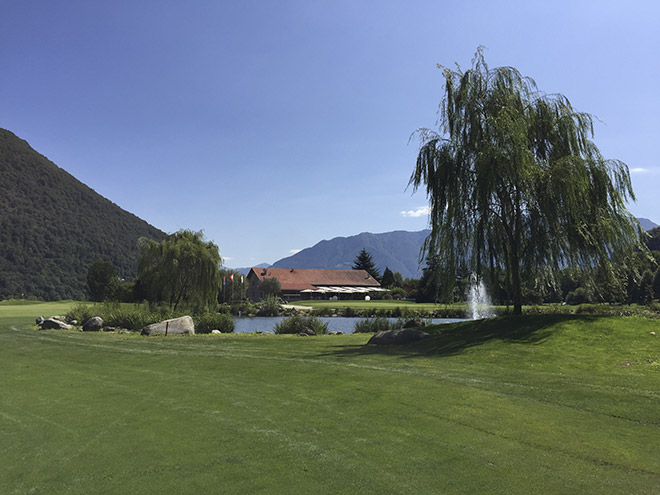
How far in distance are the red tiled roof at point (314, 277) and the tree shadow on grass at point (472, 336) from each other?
7272cm

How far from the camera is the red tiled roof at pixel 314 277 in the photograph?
294ft

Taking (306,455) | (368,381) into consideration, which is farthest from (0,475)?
(368,381)

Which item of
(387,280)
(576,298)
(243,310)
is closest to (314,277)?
(387,280)

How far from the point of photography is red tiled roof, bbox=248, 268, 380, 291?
89688 millimetres

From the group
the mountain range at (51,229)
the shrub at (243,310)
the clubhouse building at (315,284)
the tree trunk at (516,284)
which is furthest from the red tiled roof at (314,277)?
the tree trunk at (516,284)

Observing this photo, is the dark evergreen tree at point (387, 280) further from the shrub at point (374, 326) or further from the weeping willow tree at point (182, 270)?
the shrub at point (374, 326)

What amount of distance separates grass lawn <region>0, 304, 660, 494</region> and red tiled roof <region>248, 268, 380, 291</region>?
254 feet

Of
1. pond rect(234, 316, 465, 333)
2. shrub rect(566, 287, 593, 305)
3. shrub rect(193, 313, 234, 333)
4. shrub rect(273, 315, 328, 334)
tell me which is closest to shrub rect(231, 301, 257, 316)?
pond rect(234, 316, 465, 333)

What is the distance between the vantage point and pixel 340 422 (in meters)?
6.15

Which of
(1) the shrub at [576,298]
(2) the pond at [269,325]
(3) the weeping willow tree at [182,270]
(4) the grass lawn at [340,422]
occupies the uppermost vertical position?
(3) the weeping willow tree at [182,270]

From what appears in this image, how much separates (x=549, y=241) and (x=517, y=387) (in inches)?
385

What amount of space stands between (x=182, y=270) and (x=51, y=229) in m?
111

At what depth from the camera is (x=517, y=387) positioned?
8211 millimetres

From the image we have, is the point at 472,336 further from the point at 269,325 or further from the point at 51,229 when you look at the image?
the point at 51,229
